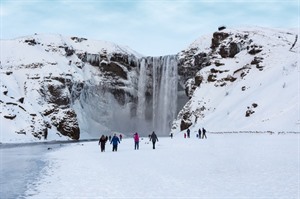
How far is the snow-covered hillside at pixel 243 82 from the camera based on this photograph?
55000 millimetres

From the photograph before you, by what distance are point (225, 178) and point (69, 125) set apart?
64.9 metres

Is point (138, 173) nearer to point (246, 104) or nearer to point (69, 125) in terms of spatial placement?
point (246, 104)

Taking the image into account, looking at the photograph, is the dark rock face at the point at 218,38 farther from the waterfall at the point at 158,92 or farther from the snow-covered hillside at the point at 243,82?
the waterfall at the point at 158,92

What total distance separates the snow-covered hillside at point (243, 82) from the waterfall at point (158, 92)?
4.29 m

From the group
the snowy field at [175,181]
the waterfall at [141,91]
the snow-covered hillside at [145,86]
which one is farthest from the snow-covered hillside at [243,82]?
the snowy field at [175,181]

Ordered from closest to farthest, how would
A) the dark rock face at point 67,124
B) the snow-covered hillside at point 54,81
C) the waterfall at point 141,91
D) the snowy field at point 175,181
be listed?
the snowy field at point 175,181
the snow-covered hillside at point 54,81
the dark rock face at point 67,124
the waterfall at point 141,91

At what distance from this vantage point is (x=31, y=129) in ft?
216

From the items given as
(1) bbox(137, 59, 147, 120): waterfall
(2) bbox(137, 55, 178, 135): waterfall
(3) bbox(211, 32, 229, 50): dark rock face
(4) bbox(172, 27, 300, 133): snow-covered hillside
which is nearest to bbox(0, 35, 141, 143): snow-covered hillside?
(1) bbox(137, 59, 147, 120): waterfall

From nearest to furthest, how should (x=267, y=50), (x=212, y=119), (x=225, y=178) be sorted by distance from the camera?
(x=225, y=178) < (x=212, y=119) < (x=267, y=50)

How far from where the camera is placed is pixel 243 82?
234 ft

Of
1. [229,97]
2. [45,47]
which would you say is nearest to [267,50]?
[229,97]

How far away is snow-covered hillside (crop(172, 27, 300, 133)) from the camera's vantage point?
5500 cm

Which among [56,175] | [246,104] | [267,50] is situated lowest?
[56,175]

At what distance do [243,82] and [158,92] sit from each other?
26.7 m
